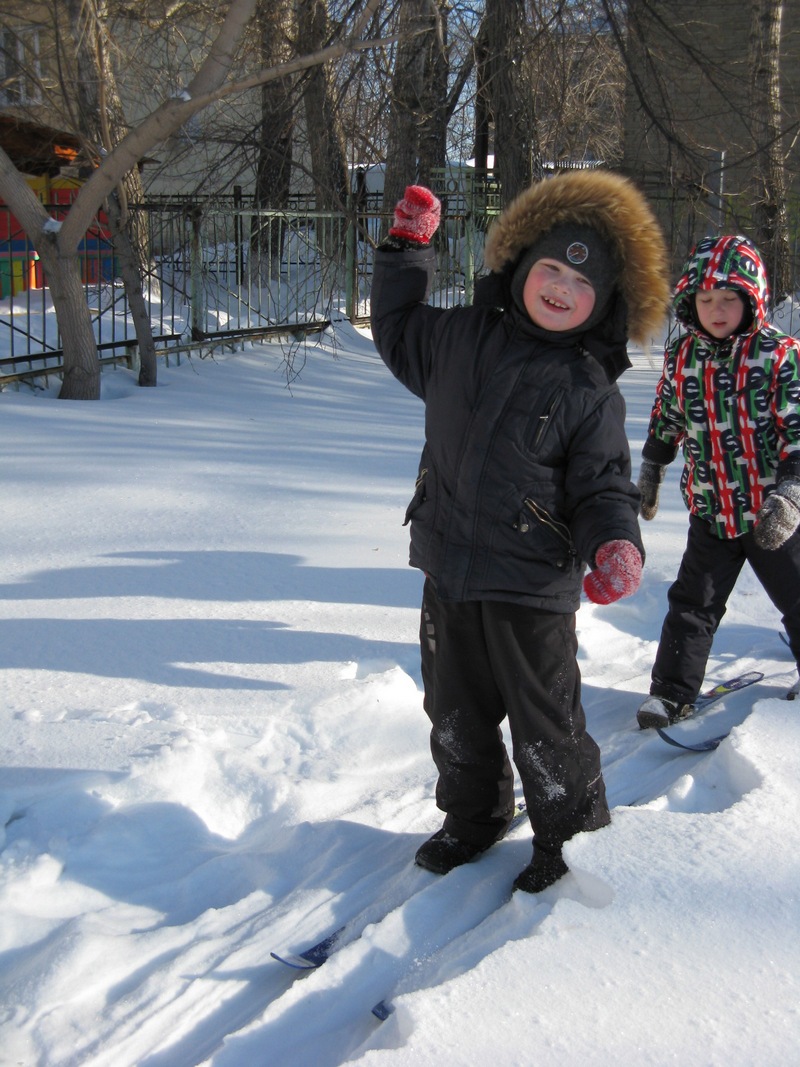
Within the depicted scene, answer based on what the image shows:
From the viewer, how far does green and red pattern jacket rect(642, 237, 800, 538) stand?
291cm

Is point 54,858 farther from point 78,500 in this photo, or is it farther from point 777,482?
point 78,500

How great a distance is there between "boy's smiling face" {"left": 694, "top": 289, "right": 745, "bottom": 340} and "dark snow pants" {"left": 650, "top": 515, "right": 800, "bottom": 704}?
1.97ft

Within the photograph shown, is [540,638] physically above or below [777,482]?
below

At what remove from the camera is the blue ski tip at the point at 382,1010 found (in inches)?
74.8

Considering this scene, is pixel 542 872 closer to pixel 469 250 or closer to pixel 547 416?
pixel 547 416

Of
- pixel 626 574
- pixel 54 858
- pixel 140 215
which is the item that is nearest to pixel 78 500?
pixel 54 858

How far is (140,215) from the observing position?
32.4 ft

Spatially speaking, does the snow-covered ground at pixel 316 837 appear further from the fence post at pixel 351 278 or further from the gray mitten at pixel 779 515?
the fence post at pixel 351 278

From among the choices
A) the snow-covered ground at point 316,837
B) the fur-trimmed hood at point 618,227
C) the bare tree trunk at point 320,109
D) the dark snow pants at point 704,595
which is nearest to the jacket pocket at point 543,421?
the fur-trimmed hood at point 618,227

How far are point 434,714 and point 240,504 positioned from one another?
2.98 meters

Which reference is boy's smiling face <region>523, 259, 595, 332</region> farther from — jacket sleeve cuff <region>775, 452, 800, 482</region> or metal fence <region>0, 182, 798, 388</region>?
metal fence <region>0, 182, 798, 388</region>

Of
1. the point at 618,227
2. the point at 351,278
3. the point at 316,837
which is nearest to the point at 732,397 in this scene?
the point at 618,227

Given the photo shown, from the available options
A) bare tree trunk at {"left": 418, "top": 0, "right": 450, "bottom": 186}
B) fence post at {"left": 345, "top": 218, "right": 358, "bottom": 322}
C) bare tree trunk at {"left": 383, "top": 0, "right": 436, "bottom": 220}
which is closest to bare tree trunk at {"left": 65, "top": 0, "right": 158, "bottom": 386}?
bare tree trunk at {"left": 383, "top": 0, "right": 436, "bottom": 220}

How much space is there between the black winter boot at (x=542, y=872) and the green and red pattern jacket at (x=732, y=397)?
124 centimetres
